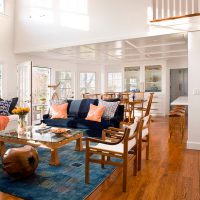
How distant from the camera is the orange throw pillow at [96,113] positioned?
16.1ft

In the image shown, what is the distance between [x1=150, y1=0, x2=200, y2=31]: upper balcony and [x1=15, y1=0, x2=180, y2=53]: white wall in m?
0.16

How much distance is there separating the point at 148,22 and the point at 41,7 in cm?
333

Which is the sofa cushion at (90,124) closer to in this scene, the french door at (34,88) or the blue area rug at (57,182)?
the blue area rug at (57,182)

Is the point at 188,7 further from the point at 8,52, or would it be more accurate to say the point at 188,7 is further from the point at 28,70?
the point at 8,52

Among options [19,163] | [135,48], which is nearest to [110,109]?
[135,48]

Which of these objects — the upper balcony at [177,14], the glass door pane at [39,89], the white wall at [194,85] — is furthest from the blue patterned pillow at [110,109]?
the glass door pane at [39,89]


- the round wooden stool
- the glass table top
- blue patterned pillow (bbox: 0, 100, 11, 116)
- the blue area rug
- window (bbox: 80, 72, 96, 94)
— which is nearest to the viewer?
the blue area rug

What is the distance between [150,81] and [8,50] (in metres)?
5.80

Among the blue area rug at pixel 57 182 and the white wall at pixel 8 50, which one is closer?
the blue area rug at pixel 57 182

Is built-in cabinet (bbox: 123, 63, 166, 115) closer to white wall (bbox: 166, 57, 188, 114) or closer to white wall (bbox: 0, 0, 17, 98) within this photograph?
white wall (bbox: 166, 57, 188, 114)

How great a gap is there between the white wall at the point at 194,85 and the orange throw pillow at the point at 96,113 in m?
1.97

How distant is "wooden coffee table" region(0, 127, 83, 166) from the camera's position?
3.27m

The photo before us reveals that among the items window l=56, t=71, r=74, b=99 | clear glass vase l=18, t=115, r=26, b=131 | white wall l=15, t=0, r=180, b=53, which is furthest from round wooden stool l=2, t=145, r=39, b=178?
window l=56, t=71, r=74, b=99

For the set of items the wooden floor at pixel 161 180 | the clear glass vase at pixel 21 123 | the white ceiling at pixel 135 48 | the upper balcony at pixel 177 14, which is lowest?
the wooden floor at pixel 161 180
